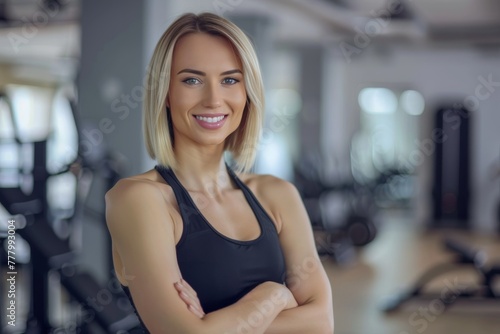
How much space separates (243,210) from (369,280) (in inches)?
188

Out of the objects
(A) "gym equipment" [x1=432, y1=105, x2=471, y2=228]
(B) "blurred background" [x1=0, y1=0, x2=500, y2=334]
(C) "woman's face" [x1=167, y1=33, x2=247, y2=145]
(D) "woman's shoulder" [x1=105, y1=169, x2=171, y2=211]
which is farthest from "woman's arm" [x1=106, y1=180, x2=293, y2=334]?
(A) "gym equipment" [x1=432, y1=105, x2=471, y2=228]

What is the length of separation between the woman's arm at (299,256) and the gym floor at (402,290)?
2.95 metres

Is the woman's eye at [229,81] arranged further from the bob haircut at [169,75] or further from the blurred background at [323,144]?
the blurred background at [323,144]

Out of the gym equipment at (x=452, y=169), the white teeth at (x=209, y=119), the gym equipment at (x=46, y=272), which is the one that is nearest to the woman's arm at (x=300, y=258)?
the white teeth at (x=209, y=119)

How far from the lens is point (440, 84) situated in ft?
32.5

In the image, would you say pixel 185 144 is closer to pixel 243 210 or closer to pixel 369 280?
pixel 243 210

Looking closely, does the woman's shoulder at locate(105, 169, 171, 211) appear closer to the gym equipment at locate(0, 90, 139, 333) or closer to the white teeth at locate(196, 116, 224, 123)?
the white teeth at locate(196, 116, 224, 123)

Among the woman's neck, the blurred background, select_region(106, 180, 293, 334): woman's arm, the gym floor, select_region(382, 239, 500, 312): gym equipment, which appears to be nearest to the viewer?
select_region(106, 180, 293, 334): woman's arm

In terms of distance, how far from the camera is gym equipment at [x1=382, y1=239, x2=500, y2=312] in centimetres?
461

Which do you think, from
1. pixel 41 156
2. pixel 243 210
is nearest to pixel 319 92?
pixel 41 156

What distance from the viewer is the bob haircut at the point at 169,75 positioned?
1063 mm

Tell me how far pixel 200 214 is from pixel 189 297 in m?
0.13

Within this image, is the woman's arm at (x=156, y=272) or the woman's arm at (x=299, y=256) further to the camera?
the woman's arm at (x=299, y=256)

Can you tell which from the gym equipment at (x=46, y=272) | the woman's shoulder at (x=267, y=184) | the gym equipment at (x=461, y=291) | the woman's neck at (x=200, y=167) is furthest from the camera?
the gym equipment at (x=461, y=291)
